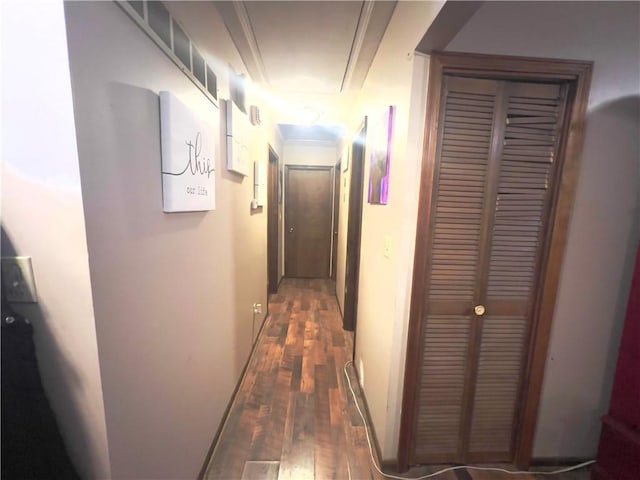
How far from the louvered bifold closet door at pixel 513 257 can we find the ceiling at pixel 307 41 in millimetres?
863

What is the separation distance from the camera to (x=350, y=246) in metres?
2.69

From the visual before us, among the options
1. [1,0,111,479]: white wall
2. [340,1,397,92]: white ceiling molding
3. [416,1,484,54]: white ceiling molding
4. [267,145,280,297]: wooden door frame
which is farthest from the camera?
[267,145,280,297]: wooden door frame

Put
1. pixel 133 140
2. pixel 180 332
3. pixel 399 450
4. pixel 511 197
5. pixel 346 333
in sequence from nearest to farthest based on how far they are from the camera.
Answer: pixel 133 140, pixel 180 332, pixel 511 197, pixel 399 450, pixel 346 333

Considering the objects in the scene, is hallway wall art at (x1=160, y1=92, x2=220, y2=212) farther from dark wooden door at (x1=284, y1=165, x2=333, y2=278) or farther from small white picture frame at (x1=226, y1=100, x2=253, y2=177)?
dark wooden door at (x1=284, y1=165, x2=333, y2=278)

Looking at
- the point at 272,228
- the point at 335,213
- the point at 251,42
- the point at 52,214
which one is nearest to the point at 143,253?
the point at 52,214

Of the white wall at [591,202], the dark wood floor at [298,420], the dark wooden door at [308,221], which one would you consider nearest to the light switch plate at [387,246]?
the white wall at [591,202]

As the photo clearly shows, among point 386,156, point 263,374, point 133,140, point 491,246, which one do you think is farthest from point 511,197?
point 263,374

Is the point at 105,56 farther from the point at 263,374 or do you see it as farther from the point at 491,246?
the point at 263,374

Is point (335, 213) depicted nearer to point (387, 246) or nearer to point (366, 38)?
point (366, 38)

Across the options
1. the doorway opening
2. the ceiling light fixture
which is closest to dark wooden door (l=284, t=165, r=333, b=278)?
the doorway opening

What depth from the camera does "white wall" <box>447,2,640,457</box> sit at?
1085 mm

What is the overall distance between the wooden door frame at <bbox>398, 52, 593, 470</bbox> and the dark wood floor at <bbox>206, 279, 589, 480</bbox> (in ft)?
1.00

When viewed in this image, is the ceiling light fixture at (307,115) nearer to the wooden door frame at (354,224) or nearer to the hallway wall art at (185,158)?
the wooden door frame at (354,224)

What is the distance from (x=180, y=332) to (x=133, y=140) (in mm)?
742
